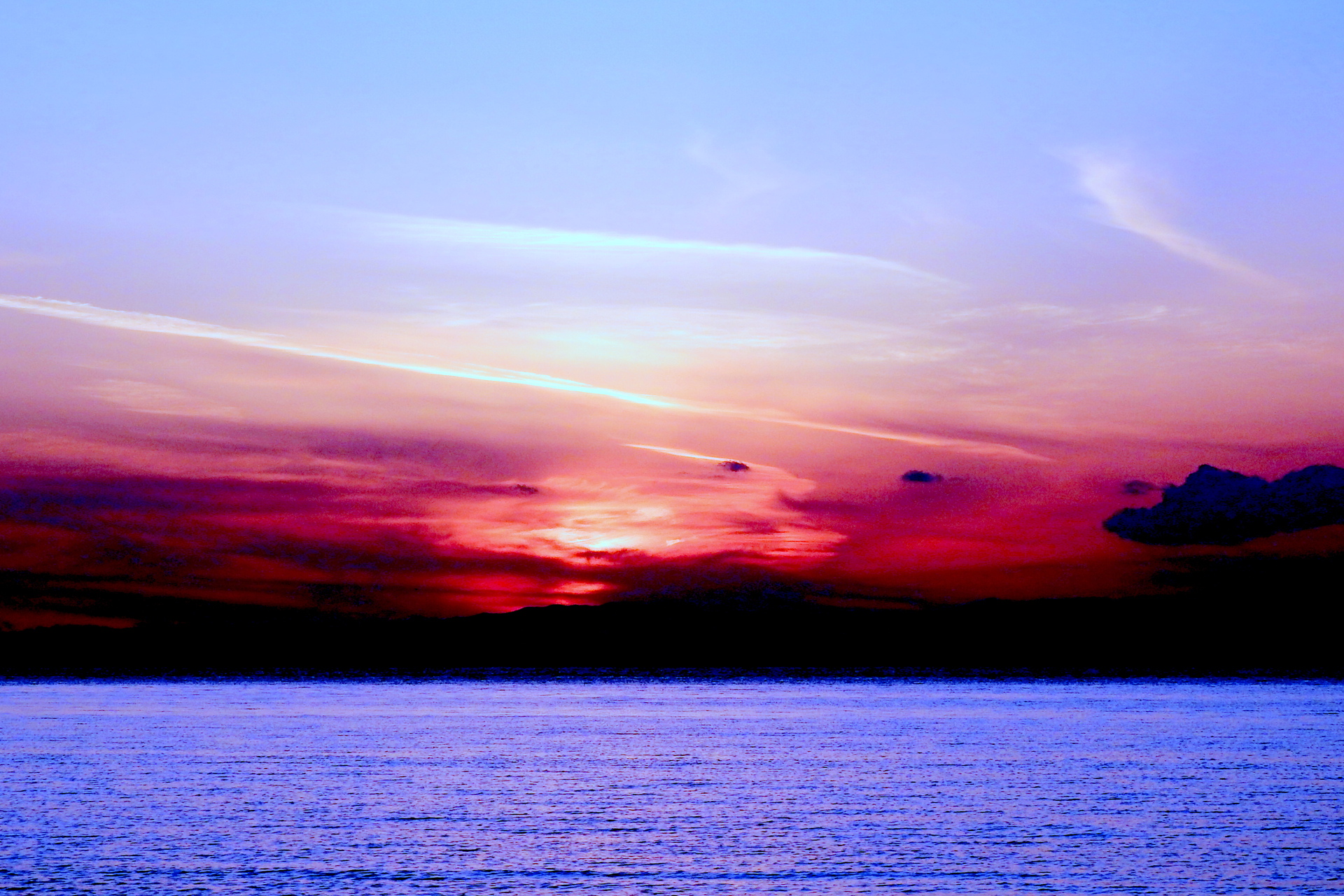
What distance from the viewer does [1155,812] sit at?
5644 centimetres

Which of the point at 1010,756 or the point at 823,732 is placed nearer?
the point at 1010,756

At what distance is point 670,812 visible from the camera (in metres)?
56.8

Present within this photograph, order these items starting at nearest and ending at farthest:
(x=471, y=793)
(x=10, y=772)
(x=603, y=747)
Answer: (x=471, y=793), (x=10, y=772), (x=603, y=747)

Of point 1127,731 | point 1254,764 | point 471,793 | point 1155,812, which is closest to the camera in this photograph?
point 1155,812

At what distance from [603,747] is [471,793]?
33.0 m

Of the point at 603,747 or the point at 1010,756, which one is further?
the point at 603,747

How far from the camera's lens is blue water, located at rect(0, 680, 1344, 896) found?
4122 cm

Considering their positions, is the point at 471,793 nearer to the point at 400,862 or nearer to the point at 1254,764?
the point at 400,862

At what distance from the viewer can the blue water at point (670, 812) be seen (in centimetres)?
4122

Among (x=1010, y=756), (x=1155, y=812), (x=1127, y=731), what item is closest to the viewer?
(x=1155, y=812)

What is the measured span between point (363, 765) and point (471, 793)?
18232 mm

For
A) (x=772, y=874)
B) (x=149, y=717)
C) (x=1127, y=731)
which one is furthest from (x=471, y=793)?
(x=149, y=717)

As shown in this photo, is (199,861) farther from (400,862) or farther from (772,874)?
(772,874)

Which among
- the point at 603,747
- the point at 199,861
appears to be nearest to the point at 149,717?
the point at 603,747
